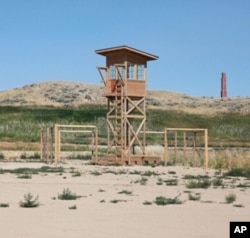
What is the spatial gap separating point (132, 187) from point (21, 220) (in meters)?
8.85

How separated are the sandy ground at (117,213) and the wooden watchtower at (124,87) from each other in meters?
15.5

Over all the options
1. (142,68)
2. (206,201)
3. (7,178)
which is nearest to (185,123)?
(142,68)

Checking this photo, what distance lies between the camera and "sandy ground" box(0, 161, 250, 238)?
37.1 ft

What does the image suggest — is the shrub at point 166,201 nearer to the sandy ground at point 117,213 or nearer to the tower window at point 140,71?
the sandy ground at point 117,213

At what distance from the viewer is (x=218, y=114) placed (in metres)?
109

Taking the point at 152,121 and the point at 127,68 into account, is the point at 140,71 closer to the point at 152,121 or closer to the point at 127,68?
the point at 127,68

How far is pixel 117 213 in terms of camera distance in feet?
45.8

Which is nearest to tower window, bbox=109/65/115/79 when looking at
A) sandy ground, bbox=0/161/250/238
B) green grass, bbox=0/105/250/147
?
sandy ground, bbox=0/161/250/238

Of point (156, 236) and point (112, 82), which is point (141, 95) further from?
point (156, 236)

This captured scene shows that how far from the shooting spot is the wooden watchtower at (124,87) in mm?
37125

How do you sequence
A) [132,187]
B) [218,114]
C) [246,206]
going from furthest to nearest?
[218,114] < [132,187] < [246,206]

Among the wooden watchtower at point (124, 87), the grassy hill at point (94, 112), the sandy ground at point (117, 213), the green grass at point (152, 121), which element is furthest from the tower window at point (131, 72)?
the green grass at point (152, 121)

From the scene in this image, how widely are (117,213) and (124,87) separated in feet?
77.1

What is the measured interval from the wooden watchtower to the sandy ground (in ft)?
50.7
